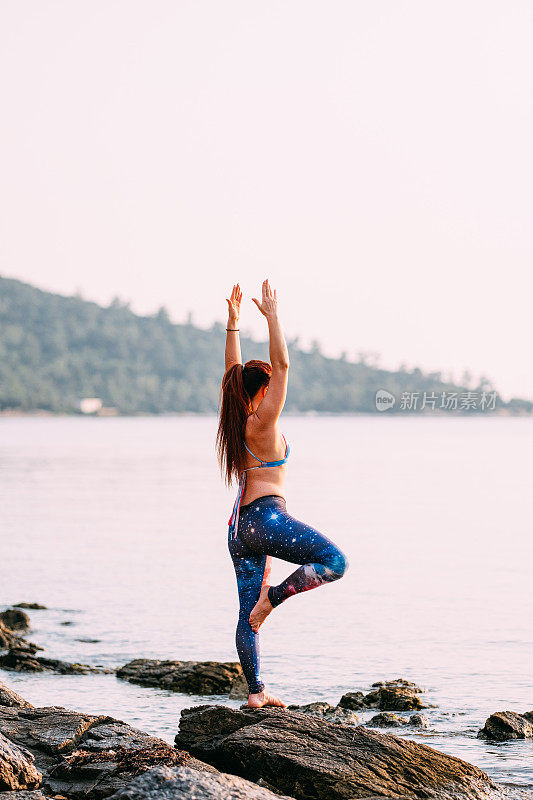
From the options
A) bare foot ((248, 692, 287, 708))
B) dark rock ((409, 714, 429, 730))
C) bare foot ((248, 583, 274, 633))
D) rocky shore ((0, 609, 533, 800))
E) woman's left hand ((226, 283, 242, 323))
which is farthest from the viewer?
dark rock ((409, 714, 429, 730))

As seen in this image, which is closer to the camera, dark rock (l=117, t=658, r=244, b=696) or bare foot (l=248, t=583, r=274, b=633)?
bare foot (l=248, t=583, r=274, b=633)

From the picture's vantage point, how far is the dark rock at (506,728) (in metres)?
11.4

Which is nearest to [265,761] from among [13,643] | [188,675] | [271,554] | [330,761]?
[330,761]

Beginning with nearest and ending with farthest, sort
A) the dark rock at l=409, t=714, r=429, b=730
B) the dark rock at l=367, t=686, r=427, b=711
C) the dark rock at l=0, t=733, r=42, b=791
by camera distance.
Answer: the dark rock at l=0, t=733, r=42, b=791 < the dark rock at l=409, t=714, r=429, b=730 < the dark rock at l=367, t=686, r=427, b=711

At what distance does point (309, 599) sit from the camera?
78.4 ft

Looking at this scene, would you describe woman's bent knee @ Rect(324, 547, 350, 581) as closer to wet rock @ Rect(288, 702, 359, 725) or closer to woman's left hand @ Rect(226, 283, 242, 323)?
woman's left hand @ Rect(226, 283, 242, 323)

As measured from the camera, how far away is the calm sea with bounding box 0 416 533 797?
14234 millimetres

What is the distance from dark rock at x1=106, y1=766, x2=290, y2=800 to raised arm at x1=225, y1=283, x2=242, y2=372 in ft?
10.8

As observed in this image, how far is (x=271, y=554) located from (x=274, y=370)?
1.39 metres

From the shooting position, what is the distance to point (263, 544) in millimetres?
8336

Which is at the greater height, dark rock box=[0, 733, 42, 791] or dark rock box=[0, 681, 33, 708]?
dark rock box=[0, 733, 42, 791]

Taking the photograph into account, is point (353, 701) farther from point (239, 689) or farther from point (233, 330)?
point (233, 330)

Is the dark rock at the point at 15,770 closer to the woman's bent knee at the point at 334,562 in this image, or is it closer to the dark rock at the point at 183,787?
the dark rock at the point at 183,787

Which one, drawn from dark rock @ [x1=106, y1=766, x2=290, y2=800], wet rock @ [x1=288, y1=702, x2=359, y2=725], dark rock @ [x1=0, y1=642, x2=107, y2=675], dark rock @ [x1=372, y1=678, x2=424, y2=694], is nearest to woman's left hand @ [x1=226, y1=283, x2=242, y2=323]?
dark rock @ [x1=106, y1=766, x2=290, y2=800]
